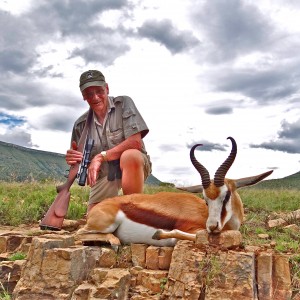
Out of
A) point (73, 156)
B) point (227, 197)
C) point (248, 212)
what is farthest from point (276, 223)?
point (73, 156)

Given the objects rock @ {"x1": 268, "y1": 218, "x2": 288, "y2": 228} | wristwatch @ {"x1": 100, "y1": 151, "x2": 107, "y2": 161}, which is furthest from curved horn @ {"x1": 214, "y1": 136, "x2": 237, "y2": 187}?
rock @ {"x1": 268, "y1": 218, "x2": 288, "y2": 228}

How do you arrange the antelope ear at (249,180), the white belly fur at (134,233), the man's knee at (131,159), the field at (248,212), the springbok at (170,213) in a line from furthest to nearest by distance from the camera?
the man's knee at (131,159)
the field at (248,212)
the antelope ear at (249,180)
the white belly fur at (134,233)
the springbok at (170,213)

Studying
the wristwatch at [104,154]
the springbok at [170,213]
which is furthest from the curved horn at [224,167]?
the wristwatch at [104,154]

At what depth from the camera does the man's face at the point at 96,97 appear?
719 cm

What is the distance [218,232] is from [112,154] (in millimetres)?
2263

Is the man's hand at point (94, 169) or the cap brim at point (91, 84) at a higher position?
the cap brim at point (91, 84)

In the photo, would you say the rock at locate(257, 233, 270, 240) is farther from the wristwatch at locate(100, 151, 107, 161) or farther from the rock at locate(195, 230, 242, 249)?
the wristwatch at locate(100, 151, 107, 161)

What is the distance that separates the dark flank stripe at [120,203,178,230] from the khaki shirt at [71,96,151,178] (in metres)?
1.61

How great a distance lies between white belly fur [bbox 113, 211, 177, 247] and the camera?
560cm

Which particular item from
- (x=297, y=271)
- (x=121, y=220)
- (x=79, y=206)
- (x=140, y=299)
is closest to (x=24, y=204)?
(x=79, y=206)

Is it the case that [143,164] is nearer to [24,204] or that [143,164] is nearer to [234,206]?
[234,206]

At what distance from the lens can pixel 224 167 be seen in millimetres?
5512

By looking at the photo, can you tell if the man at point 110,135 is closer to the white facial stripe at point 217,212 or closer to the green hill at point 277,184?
the white facial stripe at point 217,212

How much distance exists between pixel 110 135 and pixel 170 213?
2046 mm
